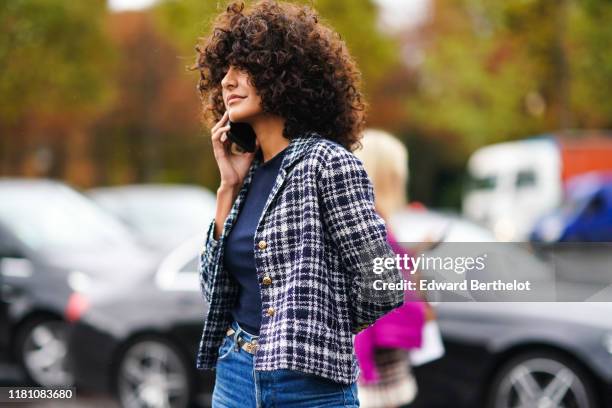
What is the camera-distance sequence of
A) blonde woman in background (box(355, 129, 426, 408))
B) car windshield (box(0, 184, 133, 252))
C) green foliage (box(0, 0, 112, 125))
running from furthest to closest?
green foliage (box(0, 0, 112, 125))
car windshield (box(0, 184, 133, 252))
blonde woman in background (box(355, 129, 426, 408))

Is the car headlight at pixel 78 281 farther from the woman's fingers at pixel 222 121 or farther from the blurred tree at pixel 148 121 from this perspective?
the blurred tree at pixel 148 121

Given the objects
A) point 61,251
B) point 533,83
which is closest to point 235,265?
point 61,251

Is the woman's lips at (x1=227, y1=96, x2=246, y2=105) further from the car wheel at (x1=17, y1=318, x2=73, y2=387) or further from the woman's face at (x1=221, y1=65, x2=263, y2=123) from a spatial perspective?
the car wheel at (x1=17, y1=318, x2=73, y2=387)

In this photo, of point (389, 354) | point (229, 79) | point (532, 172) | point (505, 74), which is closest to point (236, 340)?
point (229, 79)

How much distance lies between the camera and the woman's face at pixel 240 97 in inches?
92.4

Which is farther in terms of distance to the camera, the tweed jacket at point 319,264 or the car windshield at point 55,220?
the car windshield at point 55,220

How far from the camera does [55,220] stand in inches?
300

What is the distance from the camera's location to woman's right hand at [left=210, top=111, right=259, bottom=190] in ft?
8.09

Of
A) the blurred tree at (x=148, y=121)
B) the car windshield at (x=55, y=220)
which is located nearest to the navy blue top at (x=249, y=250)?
the car windshield at (x=55, y=220)

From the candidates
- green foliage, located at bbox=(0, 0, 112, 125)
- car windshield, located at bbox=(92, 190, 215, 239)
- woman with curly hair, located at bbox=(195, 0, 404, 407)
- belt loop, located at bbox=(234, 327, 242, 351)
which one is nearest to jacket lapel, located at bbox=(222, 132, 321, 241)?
woman with curly hair, located at bbox=(195, 0, 404, 407)

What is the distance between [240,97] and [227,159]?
20 cm

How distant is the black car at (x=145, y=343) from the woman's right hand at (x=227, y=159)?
332 cm

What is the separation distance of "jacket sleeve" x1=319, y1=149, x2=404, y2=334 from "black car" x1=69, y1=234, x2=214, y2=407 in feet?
11.9

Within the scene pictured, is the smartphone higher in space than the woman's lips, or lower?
lower
